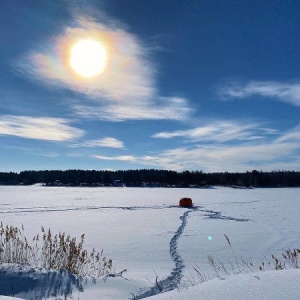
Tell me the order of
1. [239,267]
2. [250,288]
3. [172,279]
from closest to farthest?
[250,288], [172,279], [239,267]

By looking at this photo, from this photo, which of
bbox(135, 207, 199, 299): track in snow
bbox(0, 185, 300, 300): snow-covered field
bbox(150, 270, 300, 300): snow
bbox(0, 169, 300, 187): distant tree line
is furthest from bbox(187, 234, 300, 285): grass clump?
bbox(0, 169, 300, 187): distant tree line

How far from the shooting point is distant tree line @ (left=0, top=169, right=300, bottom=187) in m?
97.1

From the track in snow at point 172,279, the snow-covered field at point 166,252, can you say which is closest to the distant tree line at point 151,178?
the snow-covered field at point 166,252

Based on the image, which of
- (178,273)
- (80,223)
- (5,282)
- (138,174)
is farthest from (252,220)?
(138,174)

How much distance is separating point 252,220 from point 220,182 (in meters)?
86.9

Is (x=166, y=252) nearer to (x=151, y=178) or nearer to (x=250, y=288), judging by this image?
(x=250, y=288)

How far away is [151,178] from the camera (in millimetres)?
104938

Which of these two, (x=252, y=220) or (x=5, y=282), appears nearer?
(x=5, y=282)

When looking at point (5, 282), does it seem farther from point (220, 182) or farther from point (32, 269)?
point (220, 182)

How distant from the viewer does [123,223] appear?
14938 millimetres

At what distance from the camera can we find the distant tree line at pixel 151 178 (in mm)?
97125

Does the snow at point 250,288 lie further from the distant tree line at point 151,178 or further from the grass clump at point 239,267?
the distant tree line at point 151,178

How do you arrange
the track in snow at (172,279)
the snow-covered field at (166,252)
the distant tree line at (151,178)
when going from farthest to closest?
1. the distant tree line at (151,178)
2. the track in snow at (172,279)
3. the snow-covered field at (166,252)

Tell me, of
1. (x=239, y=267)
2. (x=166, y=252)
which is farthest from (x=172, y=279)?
(x=166, y=252)
